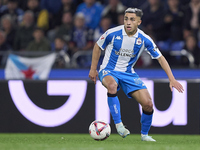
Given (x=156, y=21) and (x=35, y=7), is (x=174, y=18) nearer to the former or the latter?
(x=156, y=21)

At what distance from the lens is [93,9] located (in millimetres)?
11453

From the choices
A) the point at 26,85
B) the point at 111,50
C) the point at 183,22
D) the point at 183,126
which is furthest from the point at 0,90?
the point at 183,22

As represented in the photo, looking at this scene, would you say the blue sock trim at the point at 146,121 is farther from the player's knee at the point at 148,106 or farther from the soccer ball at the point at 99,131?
the soccer ball at the point at 99,131

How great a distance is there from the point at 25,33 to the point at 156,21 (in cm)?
308

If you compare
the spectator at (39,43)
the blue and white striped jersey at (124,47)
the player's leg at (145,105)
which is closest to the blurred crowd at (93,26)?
the spectator at (39,43)

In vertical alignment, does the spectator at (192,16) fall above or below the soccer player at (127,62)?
above

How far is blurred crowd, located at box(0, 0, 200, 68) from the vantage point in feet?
34.3

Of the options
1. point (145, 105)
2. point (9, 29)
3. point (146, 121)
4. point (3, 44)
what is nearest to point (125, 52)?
point (145, 105)

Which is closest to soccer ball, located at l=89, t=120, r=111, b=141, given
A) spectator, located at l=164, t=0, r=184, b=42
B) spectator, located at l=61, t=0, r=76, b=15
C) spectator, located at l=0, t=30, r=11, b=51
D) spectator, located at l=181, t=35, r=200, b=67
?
spectator, located at l=181, t=35, r=200, b=67

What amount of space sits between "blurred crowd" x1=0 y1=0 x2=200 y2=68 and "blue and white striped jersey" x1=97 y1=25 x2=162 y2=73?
366 cm

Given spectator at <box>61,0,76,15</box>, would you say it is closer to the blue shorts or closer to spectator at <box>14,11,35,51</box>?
spectator at <box>14,11,35,51</box>

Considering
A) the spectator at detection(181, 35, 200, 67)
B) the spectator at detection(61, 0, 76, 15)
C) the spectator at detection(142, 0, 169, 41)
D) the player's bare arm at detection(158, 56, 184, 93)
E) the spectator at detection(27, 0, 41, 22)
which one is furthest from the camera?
the spectator at detection(27, 0, 41, 22)

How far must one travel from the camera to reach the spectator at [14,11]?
12.4m

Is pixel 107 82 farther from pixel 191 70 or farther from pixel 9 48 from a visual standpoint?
pixel 9 48
